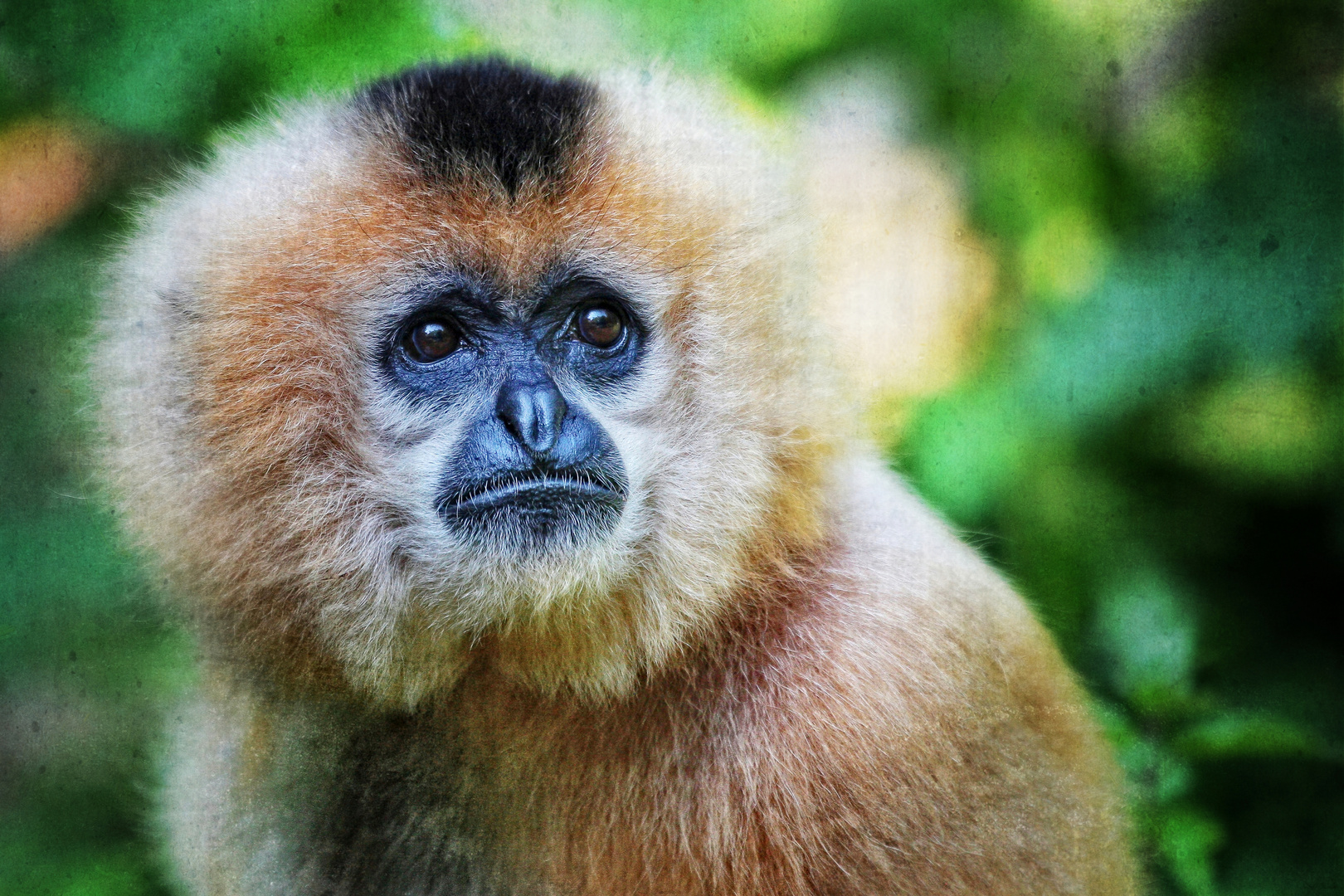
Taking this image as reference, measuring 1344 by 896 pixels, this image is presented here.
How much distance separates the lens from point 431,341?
1.54 meters

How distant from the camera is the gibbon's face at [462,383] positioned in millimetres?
1492

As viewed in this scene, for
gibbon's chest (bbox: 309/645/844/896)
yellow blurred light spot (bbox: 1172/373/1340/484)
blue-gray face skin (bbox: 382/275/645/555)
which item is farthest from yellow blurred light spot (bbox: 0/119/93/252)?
yellow blurred light spot (bbox: 1172/373/1340/484)

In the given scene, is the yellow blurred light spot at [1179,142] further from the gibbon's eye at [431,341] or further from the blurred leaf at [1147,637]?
the gibbon's eye at [431,341]

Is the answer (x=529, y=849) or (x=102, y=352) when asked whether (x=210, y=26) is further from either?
(x=529, y=849)

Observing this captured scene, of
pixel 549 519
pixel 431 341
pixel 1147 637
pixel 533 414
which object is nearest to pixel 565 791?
pixel 549 519

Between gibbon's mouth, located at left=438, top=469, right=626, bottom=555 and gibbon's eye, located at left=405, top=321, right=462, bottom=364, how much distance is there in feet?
0.75

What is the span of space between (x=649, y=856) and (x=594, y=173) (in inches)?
42.1

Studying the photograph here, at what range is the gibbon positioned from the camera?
4.91ft

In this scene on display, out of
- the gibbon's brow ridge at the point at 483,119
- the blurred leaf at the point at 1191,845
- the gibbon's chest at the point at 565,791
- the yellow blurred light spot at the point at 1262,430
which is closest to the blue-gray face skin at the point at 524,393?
the gibbon's brow ridge at the point at 483,119

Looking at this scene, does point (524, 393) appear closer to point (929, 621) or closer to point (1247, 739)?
point (929, 621)

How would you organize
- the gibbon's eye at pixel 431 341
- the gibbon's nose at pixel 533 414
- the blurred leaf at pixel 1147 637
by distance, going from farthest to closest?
the blurred leaf at pixel 1147 637 < the gibbon's eye at pixel 431 341 < the gibbon's nose at pixel 533 414

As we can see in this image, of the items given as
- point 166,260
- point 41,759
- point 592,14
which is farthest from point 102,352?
point 592,14

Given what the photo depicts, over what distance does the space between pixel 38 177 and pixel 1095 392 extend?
71.2 inches

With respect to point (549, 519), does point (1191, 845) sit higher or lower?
lower
